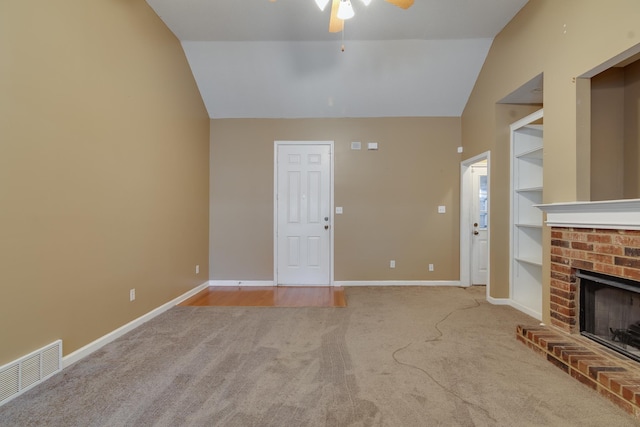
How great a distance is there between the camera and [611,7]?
6.90ft

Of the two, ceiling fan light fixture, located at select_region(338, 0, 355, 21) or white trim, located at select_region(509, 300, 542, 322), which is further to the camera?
white trim, located at select_region(509, 300, 542, 322)

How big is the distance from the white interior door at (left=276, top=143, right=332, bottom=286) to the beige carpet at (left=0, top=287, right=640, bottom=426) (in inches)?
65.5

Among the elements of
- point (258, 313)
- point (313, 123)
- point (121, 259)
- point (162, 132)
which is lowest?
point (258, 313)

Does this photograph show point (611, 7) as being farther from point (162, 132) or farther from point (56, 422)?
point (56, 422)

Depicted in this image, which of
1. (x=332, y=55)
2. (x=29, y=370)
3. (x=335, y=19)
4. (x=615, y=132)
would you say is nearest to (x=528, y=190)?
(x=615, y=132)

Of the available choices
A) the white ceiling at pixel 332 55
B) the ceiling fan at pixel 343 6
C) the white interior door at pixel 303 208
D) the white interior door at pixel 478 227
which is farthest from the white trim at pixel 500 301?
the ceiling fan at pixel 343 6

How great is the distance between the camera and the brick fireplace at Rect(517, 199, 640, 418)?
6.04 ft

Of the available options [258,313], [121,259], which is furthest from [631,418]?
[121,259]

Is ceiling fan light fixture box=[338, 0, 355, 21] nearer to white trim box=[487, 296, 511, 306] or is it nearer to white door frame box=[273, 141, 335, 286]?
white door frame box=[273, 141, 335, 286]

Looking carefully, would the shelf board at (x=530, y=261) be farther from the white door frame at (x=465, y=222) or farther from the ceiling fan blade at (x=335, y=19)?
the ceiling fan blade at (x=335, y=19)

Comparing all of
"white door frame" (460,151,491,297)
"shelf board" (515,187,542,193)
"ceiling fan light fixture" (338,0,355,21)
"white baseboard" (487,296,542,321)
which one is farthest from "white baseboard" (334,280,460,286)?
"ceiling fan light fixture" (338,0,355,21)

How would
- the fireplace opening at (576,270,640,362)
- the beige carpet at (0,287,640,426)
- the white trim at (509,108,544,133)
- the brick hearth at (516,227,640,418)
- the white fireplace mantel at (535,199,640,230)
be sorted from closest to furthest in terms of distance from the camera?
the beige carpet at (0,287,640,426) → the brick hearth at (516,227,640,418) → the white fireplace mantel at (535,199,640,230) → the fireplace opening at (576,270,640,362) → the white trim at (509,108,544,133)

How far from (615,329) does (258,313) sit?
3.22 metres

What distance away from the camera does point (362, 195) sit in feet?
15.5
